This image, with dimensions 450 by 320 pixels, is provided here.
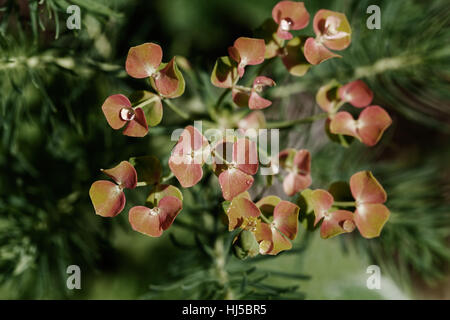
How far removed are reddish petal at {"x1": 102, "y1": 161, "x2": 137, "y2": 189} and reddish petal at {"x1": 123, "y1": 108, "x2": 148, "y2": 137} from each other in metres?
0.03

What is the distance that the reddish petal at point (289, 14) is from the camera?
1.49 ft

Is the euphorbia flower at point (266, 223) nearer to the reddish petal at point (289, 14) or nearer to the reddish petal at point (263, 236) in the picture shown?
the reddish petal at point (263, 236)

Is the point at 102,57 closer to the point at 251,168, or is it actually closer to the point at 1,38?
the point at 1,38

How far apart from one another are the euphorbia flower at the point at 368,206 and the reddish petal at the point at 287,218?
0.08 m

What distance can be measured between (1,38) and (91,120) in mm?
200

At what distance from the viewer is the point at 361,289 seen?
37.1 inches

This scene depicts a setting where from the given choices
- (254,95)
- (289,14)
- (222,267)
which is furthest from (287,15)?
(222,267)

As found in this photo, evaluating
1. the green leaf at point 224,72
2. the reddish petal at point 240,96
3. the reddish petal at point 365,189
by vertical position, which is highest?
the green leaf at point 224,72

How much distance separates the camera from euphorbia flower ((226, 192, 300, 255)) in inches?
15.6

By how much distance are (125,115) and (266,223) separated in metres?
0.18

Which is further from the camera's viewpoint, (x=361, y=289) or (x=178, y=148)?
(x=361, y=289)

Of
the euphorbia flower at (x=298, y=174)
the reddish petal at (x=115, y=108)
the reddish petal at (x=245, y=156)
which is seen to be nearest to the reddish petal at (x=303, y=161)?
the euphorbia flower at (x=298, y=174)

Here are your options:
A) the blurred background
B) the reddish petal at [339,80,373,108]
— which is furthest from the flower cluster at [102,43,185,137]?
the reddish petal at [339,80,373,108]
